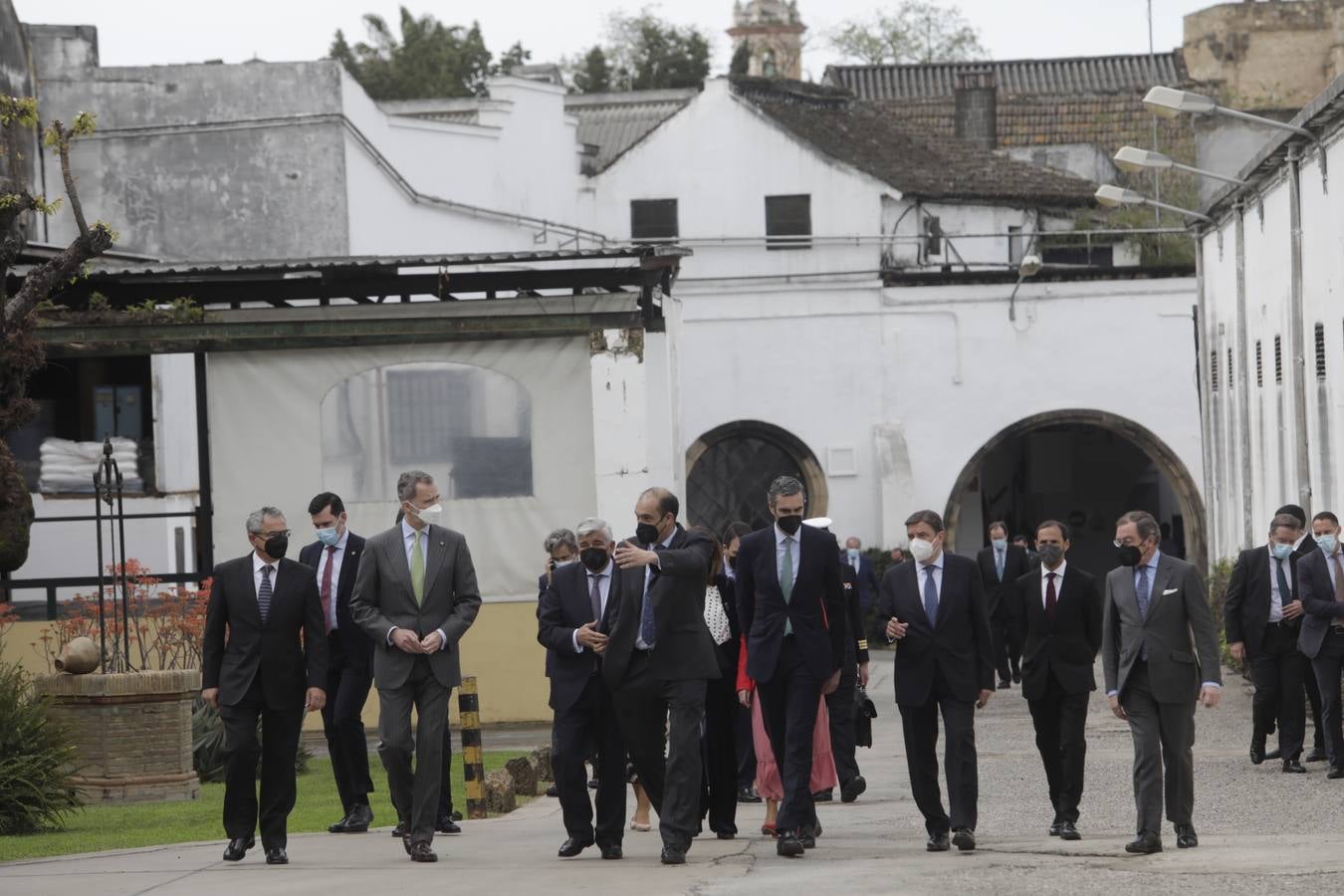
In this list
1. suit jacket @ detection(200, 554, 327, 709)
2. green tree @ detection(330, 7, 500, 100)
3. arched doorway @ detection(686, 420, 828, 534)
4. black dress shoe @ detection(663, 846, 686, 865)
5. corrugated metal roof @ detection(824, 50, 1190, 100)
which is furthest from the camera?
green tree @ detection(330, 7, 500, 100)

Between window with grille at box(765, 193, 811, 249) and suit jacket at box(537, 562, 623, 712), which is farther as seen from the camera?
window with grille at box(765, 193, 811, 249)

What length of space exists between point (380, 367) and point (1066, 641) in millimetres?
9660

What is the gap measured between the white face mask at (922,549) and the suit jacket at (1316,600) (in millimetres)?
4952

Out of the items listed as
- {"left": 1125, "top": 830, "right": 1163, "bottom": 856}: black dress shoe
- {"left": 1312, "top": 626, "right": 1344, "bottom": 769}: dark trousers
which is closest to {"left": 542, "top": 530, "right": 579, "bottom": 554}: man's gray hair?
{"left": 1125, "top": 830, "right": 1163, "bottom": 856}: black dress shoe

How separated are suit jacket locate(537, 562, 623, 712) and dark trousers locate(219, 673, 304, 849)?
1.42 meters

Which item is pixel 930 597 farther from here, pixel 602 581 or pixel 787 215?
pixel 787 215

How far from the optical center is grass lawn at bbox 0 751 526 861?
13.1 meters

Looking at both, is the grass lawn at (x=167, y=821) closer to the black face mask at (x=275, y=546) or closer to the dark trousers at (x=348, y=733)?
the dark trousers at (x=348, y=733)

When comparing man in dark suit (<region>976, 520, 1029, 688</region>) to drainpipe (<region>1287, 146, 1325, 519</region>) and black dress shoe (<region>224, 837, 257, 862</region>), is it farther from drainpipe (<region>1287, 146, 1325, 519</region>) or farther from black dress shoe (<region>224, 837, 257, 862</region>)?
black dress shoe (<region>224, 837, 257, 862</region>)

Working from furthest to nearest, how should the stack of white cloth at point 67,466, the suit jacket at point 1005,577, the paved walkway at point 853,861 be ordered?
the suit jacket at point 1005,577 → the stack of white cloth at point 67,466 → the paved walkway at point 853,861

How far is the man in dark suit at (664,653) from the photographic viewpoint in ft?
36.9

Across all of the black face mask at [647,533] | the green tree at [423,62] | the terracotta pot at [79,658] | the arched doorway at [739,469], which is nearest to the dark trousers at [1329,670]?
the black face mask at [647,533]

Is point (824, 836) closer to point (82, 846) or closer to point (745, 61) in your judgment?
point (82, 846)

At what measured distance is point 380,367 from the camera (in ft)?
68.1
